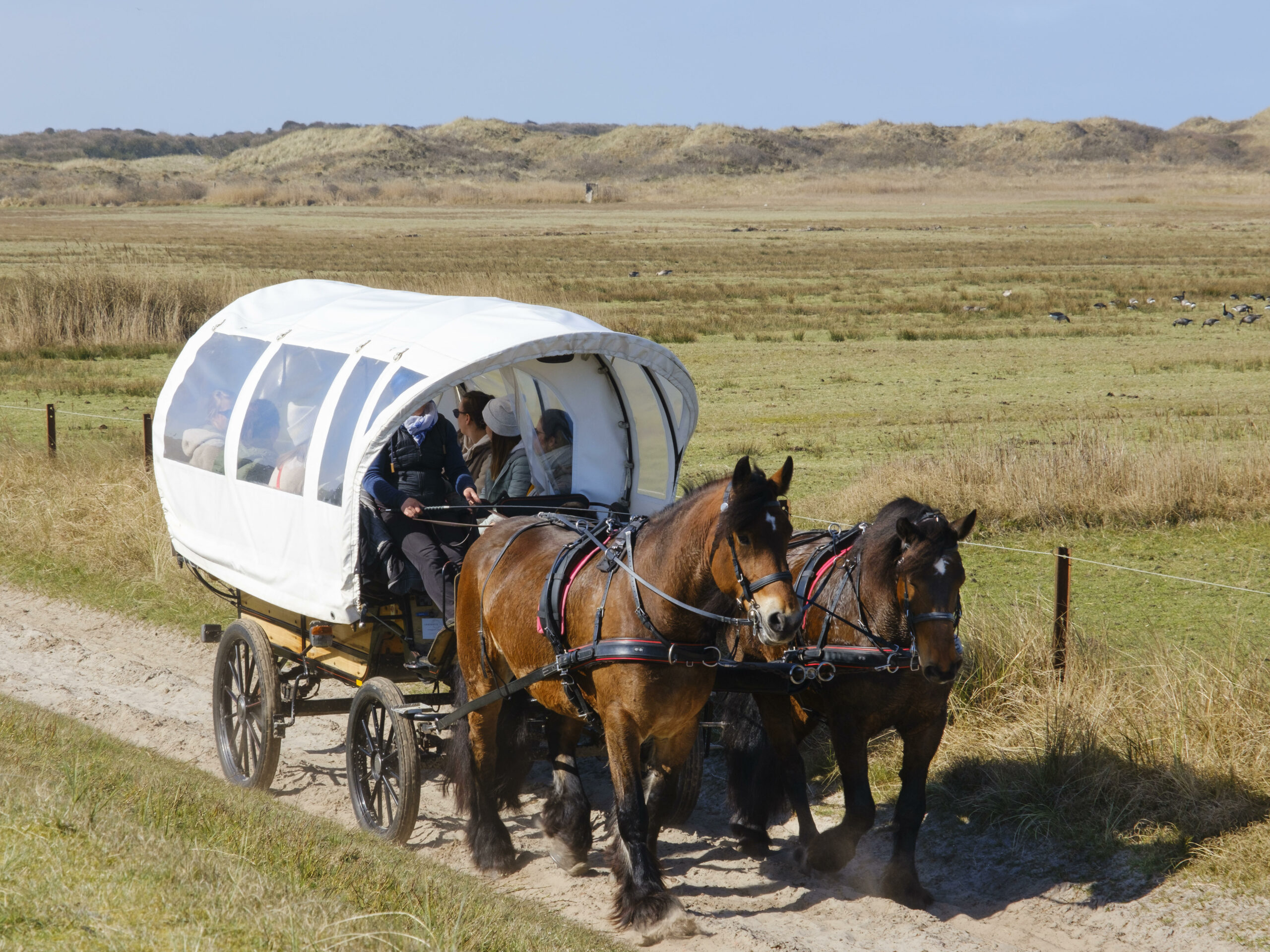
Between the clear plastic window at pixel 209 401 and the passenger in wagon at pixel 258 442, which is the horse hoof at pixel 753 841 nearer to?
the passenger in wagon at pixel 258 442

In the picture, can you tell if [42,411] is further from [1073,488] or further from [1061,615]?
[1061,615]

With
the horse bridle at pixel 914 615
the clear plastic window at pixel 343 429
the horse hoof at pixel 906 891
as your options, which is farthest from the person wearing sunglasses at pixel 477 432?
the horse hoof at pixel 906 891

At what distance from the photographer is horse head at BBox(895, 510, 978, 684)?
5.54 m

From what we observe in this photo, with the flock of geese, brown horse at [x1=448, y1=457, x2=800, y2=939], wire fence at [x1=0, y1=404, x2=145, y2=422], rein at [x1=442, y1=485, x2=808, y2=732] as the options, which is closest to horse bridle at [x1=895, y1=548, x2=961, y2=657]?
rein at [x1=442, y1=485, x2=808, y2=732]

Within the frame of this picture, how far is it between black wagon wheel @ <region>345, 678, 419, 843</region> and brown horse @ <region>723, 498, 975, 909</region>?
5.91ft

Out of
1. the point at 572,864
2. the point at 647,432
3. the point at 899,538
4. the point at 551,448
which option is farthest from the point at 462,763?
the point at 899,538

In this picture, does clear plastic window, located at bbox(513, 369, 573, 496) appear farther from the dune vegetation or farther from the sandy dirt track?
the dune vegetation

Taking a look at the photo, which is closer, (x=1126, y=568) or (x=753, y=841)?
(x=753, y=841)

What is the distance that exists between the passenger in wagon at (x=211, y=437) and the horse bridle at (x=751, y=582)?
4.11 metres

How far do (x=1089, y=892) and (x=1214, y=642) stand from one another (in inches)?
146

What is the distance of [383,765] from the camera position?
7059mm

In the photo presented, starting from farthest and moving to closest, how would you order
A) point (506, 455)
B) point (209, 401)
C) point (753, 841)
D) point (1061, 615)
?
point (506, 455) → point (209, 401) → point (1061, 615) → point (753, 841)

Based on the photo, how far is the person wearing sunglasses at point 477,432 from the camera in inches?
348

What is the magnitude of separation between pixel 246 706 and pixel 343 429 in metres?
2.06
